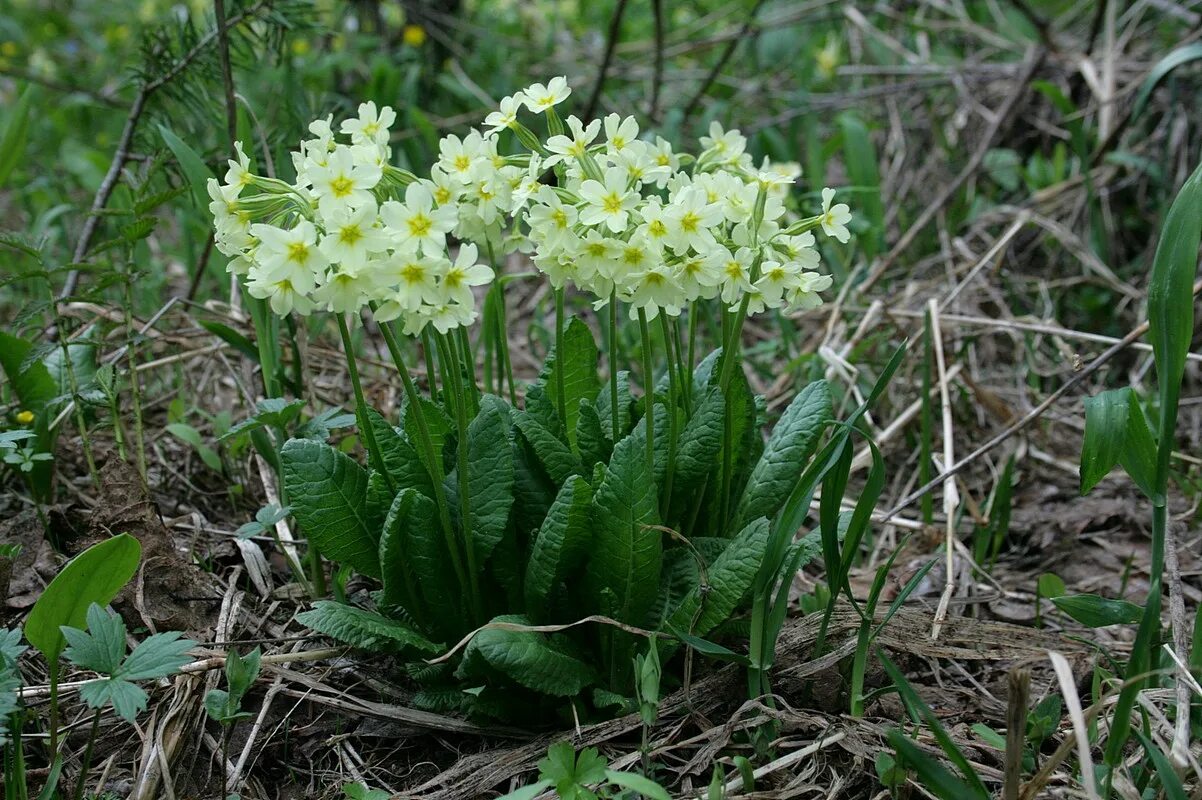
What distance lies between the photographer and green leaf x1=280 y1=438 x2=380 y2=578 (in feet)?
5.28

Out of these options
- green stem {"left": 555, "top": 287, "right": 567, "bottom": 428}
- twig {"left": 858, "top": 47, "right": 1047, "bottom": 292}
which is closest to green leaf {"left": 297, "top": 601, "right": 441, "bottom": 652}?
green stem {"left": 555, "top": 287, "right": 567, "bottom": 428}

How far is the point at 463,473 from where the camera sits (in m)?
1.50

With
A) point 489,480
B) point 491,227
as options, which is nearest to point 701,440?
point 489,480

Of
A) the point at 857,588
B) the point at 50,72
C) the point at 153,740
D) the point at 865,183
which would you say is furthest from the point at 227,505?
the point at 50,72

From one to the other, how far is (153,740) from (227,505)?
81 cm

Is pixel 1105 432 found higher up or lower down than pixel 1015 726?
higher up

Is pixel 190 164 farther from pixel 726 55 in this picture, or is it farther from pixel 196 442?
pixel 726 55

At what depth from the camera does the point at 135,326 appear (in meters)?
2.60

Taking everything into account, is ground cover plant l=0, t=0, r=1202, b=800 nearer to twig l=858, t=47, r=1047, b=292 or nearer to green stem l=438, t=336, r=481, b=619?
green stem l=438, t=336, r=481, b=619

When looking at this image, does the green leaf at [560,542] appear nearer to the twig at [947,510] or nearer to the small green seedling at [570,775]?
the small green seedling at [570,775]

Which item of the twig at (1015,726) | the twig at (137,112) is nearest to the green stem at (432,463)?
the twig at (1015,726)

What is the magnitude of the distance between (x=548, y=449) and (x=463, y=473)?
21 centimetres

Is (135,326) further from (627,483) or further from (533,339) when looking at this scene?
(627,483)

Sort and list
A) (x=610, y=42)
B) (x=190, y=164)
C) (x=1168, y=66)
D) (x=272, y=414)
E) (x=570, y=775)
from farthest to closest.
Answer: (x=610, y=42), (x=1168, y=66), (x=190, y=164), (x=272, y=414), (x=570, y=775)
